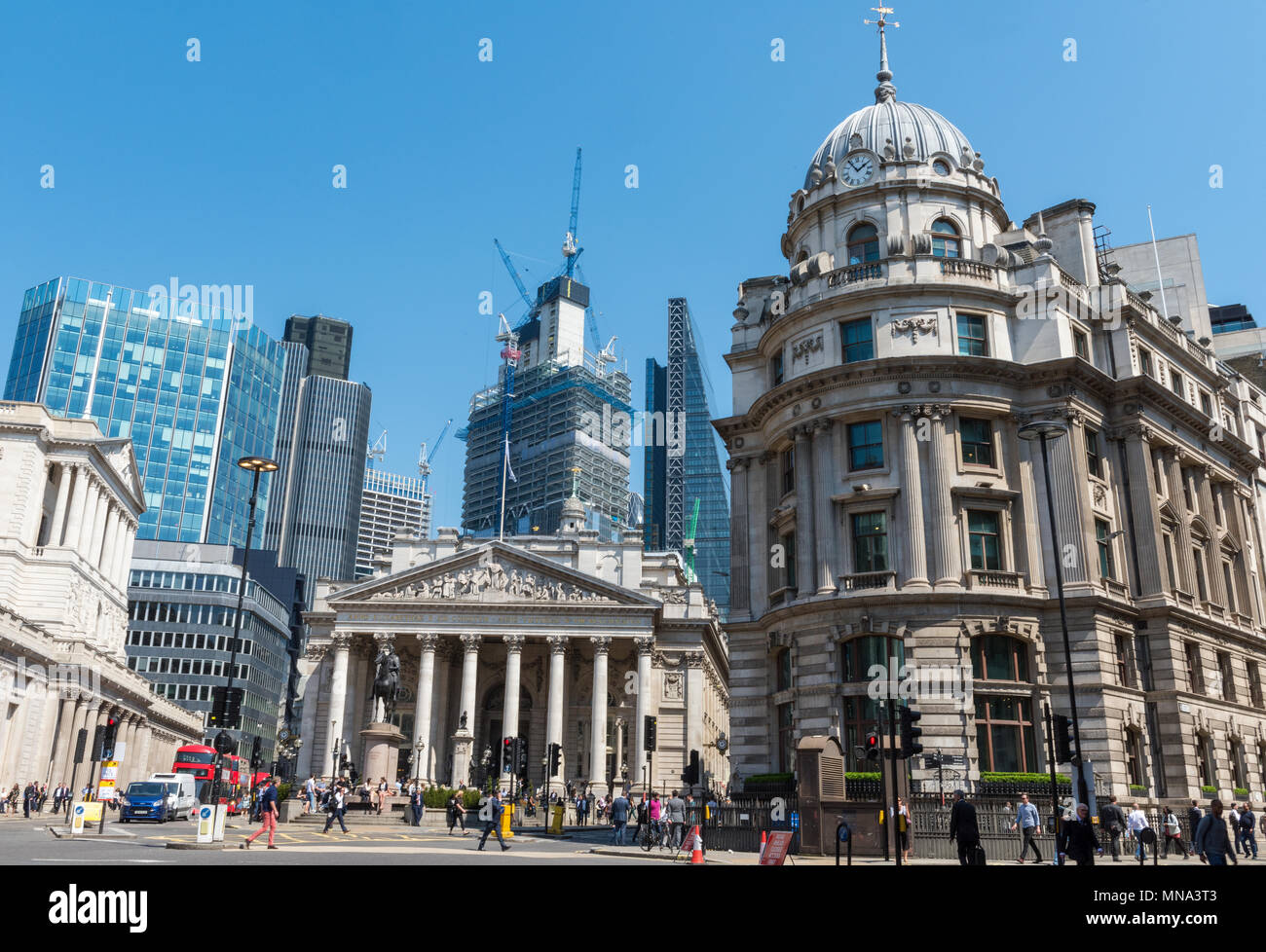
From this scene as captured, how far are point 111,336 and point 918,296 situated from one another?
154 meters

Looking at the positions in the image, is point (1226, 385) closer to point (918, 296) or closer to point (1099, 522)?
point (1099, 522)

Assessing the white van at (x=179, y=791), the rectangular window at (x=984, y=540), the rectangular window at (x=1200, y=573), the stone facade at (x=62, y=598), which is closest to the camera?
the rectangular window at (x=984, y=540)

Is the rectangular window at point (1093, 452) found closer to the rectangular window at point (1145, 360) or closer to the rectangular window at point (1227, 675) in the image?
the rectangular window at point (1145, 360)

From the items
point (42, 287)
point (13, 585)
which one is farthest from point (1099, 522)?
point (42, 287)

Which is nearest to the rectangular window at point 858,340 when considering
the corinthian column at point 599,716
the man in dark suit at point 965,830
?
the man in dark suit at point 965,830

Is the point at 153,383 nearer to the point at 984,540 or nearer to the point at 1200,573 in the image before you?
the point at 984,540

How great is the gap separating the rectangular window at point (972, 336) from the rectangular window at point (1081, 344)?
4154 mm

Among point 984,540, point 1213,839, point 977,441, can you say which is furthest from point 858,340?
point 1213,839

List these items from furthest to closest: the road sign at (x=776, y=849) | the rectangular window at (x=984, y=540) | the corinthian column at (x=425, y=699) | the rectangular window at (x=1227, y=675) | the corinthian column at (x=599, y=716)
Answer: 1. the corinthian column at (x=425, y=699)
2. the corinthian column at (x=599, y=716)
3. the rectangular window at (x=1227, y=675)
4. the rectangular window at (x=984, y=540)
5. the road sign at (x=776, y=849)

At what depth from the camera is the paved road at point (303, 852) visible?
20328 millimetres

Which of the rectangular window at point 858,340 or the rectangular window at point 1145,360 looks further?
the rectangular window at point 1145,360

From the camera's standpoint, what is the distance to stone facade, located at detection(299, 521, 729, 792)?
77438 mm

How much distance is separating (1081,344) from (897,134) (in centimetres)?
1281
